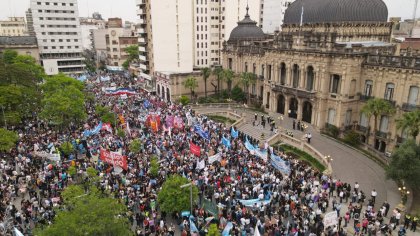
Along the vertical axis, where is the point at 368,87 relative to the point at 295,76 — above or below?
below

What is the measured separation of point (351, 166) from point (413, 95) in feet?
40.5

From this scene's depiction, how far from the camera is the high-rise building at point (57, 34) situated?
107188 mm

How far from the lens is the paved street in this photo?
3376 centimetres

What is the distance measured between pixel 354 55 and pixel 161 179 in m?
32.1

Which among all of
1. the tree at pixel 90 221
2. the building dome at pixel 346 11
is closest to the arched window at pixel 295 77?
the building dome at pixel 346 11

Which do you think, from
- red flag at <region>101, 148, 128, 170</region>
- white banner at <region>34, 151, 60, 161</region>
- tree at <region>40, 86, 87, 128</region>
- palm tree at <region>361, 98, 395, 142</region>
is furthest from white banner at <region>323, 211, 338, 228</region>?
tree at <region>40, 86, 87, 128</region>

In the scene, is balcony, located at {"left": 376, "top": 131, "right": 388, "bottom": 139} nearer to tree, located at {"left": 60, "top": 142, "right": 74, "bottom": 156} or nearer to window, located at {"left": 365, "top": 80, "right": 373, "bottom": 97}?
window, located at {"left": 365, "top": 80, "right": 373, "bottom": 97}

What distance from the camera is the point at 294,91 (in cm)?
5450

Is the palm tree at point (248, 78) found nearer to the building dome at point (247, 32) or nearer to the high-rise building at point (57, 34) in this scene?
the building dome at point (247, 32)

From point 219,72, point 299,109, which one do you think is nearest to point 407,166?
point 299,109

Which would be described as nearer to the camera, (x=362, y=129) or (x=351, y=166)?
(x=351, y=166)

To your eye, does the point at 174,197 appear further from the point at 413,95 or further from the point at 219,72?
the point at 219,72

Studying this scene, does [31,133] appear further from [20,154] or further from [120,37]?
[120,37]

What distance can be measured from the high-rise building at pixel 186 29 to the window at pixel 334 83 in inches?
1613
